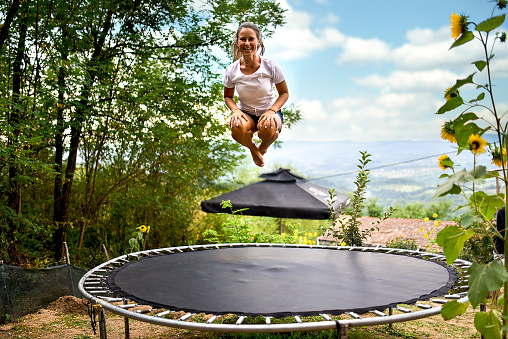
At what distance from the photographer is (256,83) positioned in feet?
7.82

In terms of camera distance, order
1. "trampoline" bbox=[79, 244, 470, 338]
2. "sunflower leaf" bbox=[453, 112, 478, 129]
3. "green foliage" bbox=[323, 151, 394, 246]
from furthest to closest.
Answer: "green foliage" bbox=[323, 151, 394, 246] < "trampoline" bbox=[79, 244, 470, 338] < "sunflower leaf" bbox=[453, 112, 478, 129]

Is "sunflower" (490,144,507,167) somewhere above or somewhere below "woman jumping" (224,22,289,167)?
below

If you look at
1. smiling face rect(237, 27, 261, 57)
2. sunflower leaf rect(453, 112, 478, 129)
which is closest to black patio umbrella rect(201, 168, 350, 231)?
smiling face rect(237, 27, 261, 57)

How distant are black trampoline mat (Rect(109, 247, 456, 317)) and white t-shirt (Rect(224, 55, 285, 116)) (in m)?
0.93

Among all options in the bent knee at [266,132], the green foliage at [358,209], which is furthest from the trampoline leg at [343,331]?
the green foliage at [358,209]

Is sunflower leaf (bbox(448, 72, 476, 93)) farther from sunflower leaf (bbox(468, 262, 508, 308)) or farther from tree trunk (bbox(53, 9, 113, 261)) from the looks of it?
tree trunk (bbox(53, 9, 113, 261))

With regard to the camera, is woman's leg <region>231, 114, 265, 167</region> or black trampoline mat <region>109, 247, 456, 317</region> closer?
black trampoline mat <region>109, 247, 456, 317</region>

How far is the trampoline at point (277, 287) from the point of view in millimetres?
1550

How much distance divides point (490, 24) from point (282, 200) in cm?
355

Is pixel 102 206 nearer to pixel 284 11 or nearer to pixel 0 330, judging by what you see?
pixel 0 330

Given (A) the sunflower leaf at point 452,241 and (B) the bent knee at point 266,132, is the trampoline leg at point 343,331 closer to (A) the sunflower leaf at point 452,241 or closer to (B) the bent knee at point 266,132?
(A) the sunflower leaf at point 452,241

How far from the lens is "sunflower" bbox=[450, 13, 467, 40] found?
105 cm

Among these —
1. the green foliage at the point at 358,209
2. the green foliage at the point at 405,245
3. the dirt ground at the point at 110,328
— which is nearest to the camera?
the dirt ground at the point at 110,328

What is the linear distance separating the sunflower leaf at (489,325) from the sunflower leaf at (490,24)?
64 cm
